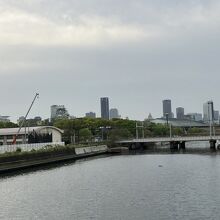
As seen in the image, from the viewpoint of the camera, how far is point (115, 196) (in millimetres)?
36844

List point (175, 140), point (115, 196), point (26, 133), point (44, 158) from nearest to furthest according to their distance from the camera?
point (115, 196), point (44, 158), point (26, 133), point (175, 140)

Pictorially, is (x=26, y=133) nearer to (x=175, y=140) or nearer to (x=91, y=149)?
(x=91, y=149)

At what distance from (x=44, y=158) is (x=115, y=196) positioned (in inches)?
1637

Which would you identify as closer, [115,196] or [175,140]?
[115,196]

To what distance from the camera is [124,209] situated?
31469 mm

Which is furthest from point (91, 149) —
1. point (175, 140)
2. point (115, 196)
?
point (115, 196)

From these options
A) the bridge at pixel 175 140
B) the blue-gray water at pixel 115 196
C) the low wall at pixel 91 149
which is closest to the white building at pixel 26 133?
the low wall at pixel 91 149

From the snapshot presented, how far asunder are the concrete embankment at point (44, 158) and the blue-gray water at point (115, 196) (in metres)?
8.90

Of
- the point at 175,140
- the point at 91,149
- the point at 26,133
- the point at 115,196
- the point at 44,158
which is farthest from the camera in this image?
the point at 175,140

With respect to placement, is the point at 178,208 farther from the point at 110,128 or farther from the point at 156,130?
the point at 156,130

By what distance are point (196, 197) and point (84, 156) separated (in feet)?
196

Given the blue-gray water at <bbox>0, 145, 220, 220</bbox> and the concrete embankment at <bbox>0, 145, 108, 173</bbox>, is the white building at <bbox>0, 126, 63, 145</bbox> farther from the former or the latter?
the blue-gray water at <bbox>0, 145, 220, 220</bbox>

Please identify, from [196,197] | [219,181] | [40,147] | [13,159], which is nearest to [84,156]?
[40,147]

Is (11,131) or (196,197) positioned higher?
(11,131)
